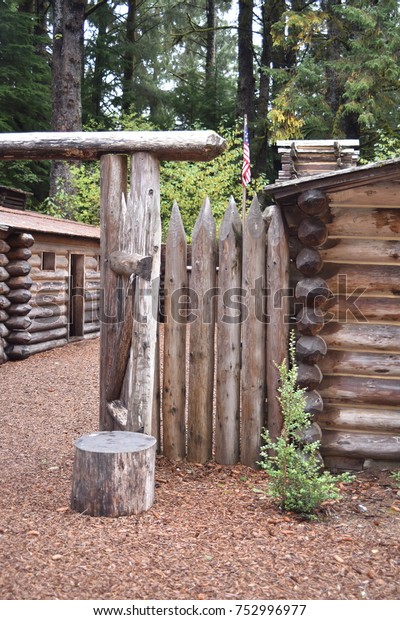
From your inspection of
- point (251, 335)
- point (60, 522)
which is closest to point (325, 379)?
point (251, 335)

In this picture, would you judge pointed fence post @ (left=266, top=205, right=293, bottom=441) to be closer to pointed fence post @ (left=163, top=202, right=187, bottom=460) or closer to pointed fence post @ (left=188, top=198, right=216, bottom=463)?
pointed fence post @ (left=188, top=198, right=216, bottom=463)

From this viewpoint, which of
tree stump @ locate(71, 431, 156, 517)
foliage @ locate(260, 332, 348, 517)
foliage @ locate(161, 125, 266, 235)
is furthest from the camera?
foliage @ locate(161, 125, 266, 235)

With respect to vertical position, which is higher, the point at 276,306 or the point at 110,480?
the point at 276,306

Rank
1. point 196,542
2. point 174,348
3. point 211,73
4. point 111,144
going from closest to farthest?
point 196,542
point 111,144
point 174,348
point 211,73

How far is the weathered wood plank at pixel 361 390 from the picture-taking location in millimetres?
5902

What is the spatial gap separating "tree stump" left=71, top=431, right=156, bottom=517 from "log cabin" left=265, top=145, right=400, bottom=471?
176cm

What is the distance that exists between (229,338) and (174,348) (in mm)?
532

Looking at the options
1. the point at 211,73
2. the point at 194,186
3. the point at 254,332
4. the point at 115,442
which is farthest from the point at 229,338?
the point at 211,73

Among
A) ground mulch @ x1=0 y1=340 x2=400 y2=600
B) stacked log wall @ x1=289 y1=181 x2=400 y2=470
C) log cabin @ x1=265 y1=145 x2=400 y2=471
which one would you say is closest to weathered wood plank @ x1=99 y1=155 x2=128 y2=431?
ground mulch @ x1=0 y1=340 x2=400 y2=600

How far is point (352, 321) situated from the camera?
5930mm

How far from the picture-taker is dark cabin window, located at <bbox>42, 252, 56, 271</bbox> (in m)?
14.9

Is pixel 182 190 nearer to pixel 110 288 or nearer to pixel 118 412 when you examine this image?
pixel 110 288

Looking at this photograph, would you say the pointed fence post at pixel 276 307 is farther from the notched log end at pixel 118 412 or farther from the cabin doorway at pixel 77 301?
the cabin doorway at pixel 77 301

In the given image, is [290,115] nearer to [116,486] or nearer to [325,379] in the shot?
[325,379]
